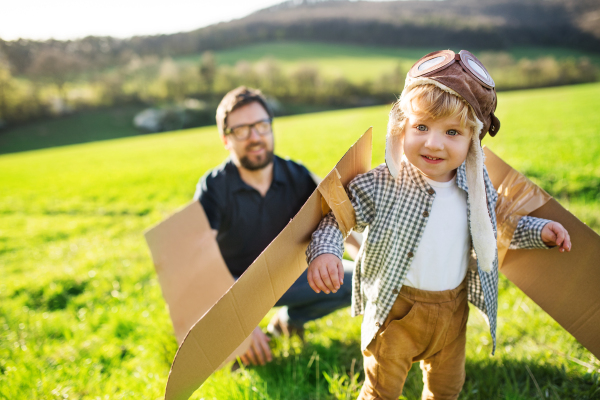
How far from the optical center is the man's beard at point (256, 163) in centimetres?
242

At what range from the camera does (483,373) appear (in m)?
2.02

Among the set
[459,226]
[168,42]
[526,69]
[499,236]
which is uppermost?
[168,42]

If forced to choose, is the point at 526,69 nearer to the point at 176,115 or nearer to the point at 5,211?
the point at 176,115

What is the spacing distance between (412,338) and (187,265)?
1.31 metres

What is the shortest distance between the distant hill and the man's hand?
52.6 m

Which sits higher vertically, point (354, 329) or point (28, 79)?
point (28, 79)

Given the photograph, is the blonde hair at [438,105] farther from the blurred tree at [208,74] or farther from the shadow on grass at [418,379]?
the blurred tree at [208,74]

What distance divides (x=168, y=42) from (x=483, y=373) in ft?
229

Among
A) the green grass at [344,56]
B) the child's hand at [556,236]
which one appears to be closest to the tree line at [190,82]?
the green grass at [344,56]

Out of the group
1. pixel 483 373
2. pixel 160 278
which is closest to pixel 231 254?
pixel 160 278

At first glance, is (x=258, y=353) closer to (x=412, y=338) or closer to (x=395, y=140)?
(x=412, y=338)

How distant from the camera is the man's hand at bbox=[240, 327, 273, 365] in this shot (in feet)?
7.21

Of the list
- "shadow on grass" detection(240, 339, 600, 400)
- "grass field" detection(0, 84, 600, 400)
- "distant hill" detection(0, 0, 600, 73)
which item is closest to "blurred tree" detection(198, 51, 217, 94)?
"distant hill" detection(0, 0, 600, 73)

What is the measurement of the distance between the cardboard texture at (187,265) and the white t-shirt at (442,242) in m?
1.19
